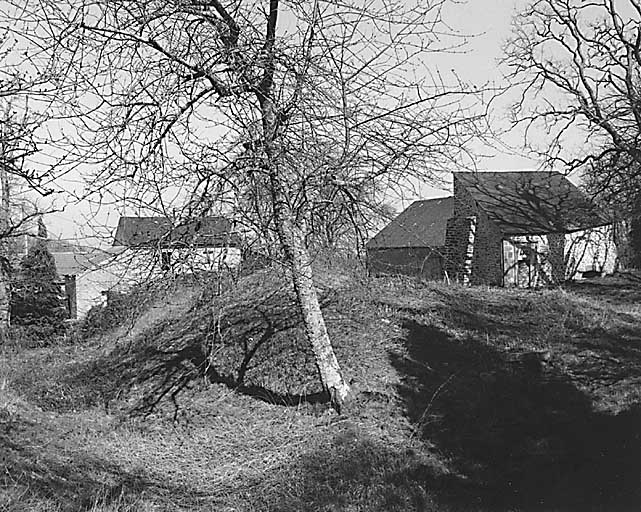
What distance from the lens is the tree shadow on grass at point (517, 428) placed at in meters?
6.90

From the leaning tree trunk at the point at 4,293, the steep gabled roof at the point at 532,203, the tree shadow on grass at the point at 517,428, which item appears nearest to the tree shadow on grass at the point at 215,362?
the tree shadow on grass at the point at 517,428

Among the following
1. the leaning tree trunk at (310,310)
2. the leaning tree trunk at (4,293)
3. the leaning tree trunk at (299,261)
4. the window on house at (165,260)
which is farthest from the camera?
the leaning tree trunk at (4,293)

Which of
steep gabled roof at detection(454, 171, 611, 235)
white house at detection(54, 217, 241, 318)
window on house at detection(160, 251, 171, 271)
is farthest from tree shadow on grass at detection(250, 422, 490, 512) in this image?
steep gabled roof at detection(454, 171, 611, 235)

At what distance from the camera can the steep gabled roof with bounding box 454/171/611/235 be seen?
81.4 ft

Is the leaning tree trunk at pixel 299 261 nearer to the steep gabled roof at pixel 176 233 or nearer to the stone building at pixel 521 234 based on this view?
the steep gabled roof at pixel 176 233

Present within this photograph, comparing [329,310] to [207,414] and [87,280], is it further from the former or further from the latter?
[87,280]

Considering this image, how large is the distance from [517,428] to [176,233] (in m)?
4.95

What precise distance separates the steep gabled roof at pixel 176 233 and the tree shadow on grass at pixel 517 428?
3.80 meters

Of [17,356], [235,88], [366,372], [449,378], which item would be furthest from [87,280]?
[17,356]

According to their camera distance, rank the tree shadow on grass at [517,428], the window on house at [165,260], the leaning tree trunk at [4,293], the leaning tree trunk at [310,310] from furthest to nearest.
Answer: the leaning tree trunk at [4,293], the leaning tree trunk at [310,310], the window on house at [165,260], the tree shadow on grass at [517,428]

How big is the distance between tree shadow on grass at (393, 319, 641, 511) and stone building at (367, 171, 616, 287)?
11835mm

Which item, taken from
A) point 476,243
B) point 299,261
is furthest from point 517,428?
point 476,243

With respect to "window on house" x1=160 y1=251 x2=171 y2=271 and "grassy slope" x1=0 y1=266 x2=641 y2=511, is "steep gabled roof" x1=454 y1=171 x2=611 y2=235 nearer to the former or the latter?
"grassy slope" x1=0 y1=266 x2=641 y2=511

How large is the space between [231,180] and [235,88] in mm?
1043
